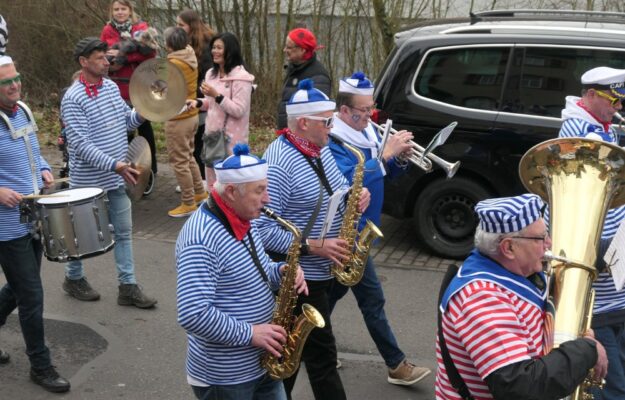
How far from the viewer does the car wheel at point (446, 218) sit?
24.5 ft

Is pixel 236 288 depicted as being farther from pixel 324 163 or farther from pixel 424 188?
pixel 424 188

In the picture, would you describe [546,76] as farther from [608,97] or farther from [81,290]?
[81,290]

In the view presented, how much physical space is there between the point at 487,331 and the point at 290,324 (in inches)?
48.2

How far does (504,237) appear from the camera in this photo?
3051 millimetres

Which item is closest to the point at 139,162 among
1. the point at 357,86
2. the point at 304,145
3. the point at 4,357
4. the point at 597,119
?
the point at 4,357

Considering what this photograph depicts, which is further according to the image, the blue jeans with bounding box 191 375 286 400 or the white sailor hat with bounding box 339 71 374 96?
the white sailor hat with bounding box 339 71 374 96

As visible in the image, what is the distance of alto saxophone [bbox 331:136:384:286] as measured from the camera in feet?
15.6

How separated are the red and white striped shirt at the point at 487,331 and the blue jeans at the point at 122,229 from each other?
3.81 meters

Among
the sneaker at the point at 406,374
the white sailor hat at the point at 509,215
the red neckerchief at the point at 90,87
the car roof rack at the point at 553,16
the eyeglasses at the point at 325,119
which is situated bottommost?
the sneaker at the point at 406,374

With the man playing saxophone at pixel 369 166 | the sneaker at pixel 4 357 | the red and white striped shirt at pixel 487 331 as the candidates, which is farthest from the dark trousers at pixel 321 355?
the sneaker at pixel 4 357

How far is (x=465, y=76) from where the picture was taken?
289 inches

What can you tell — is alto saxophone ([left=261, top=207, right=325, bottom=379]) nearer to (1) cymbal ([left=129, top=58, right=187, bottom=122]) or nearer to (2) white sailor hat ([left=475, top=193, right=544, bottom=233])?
(2) white sailor hat ([left=475, top=193, right=544, bottom=233])

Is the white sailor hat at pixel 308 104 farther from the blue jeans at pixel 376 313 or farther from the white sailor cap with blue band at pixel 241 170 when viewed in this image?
the blue jeans at pixel 376 313

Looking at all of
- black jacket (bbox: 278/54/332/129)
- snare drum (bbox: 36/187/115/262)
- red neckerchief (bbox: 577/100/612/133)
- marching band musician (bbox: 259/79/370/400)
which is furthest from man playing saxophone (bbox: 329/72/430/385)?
black jacket (bbox: 278/54/332/129)
